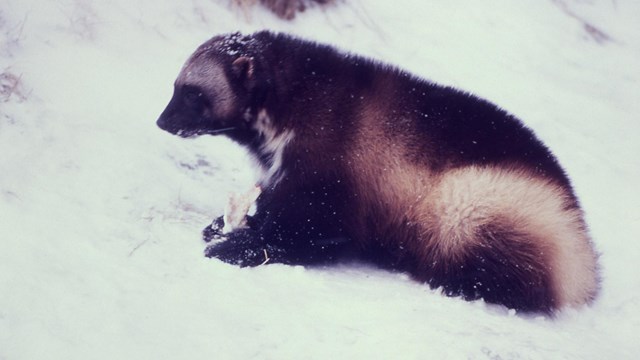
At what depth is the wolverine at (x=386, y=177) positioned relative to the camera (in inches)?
108

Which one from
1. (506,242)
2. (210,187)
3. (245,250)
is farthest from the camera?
(210,187)

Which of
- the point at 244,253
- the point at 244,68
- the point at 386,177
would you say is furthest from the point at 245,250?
the point at 244,68

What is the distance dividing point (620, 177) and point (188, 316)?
351 centimetres

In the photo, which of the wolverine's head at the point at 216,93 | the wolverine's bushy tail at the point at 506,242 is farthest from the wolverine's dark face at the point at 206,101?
the wolverine's bushy tail at the point at 506,242

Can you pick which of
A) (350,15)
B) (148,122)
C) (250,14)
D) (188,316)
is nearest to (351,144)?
(188,316)

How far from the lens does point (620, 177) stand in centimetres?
450

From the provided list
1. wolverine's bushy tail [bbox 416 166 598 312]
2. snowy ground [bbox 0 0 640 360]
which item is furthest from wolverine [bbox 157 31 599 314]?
snowy ground [bbox 0 0 640 360]

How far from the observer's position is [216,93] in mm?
2977

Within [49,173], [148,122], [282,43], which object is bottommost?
[148,122]

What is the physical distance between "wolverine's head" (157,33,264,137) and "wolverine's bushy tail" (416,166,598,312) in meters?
0.94

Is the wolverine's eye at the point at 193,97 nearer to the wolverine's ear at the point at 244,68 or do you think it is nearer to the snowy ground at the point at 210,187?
the wolverine's ear at the point at 244,68

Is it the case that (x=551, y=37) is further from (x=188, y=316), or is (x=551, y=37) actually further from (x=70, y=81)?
(x=188, y=316)

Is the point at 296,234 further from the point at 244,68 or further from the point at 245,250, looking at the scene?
the point at 244,68

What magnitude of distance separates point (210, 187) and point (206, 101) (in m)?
0.68
